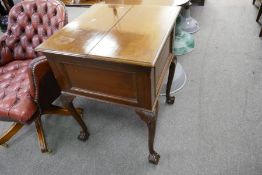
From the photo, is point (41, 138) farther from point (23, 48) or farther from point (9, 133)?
point (23, 48)

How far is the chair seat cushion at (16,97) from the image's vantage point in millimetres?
1232

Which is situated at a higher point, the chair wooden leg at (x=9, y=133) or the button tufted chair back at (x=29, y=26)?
the button tufted chair back at (x=29, y=26)

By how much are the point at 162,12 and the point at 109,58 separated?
497 millimetres

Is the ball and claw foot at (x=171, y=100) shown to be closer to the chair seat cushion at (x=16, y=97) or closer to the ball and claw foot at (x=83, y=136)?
the ball and claw foot at (x=83, y=136)

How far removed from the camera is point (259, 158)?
4.23ft

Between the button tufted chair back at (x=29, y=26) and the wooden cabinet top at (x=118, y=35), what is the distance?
33 cm

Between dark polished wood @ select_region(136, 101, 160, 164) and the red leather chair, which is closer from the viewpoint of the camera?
dark polished wood @ select_region(136, 101, 160, 164)

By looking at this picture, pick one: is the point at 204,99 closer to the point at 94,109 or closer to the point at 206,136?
the point at 206,136

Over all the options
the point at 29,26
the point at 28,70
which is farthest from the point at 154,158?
the point at 29,26

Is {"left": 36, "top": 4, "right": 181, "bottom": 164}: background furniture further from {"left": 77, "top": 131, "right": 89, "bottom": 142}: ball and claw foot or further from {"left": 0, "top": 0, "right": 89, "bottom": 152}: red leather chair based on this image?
{"left": 77, "top": 131, "right": 89, "bottom": 142}: ball and claw foot

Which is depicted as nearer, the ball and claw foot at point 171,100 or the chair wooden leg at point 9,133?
the chair wooden leg at point 9,133

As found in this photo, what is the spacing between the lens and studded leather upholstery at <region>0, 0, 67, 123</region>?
1.25 metres

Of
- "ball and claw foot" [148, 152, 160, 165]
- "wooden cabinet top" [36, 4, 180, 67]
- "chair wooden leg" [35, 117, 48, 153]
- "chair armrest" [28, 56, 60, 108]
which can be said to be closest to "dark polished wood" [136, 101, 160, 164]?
"ball and claw foot" [148, 152, 160, 165]

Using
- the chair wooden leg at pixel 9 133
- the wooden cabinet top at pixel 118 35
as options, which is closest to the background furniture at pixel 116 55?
the wooden cabinet top at pixel 118 35
